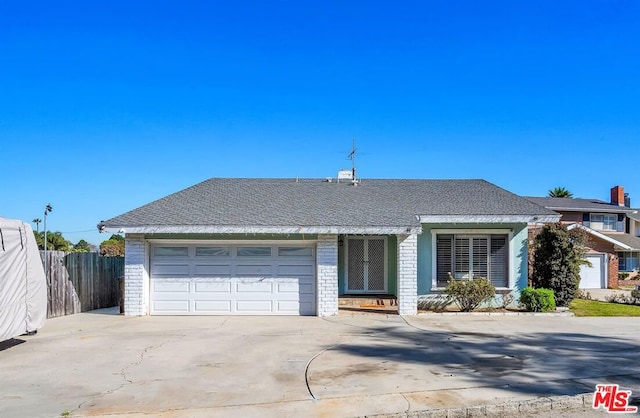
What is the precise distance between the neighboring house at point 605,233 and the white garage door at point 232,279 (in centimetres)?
2168

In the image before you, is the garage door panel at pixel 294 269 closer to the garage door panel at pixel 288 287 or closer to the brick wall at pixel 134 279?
the garage door panel at pixel 288 287

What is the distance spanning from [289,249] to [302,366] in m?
6.84

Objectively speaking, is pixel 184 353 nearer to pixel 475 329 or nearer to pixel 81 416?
pixel 81 416

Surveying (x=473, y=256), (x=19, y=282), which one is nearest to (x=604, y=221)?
(x=473, y=256)

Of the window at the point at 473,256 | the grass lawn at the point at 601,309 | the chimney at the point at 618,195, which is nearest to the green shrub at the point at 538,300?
the window at the point at 473,256

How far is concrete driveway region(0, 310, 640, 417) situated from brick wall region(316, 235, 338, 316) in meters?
1.14

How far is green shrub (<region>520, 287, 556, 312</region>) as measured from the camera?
15398 mm

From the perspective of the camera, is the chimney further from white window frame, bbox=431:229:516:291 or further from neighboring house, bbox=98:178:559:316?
white window frame, bbox=431:229:516:291

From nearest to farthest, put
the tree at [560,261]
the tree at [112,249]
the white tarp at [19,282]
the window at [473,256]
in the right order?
the white tarp at [19,282]
the window at [473,256]
the tree at [560,261]
the tree at [112,249]

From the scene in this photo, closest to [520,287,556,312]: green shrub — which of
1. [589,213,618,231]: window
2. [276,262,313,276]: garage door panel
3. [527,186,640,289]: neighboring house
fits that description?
[276,262,313,276]: garage door panel

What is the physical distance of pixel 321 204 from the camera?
16484 millimetres

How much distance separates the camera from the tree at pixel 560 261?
17172 millimetres

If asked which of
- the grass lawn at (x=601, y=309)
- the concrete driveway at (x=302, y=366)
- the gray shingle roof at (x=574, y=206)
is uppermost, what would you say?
the gray shingle roof at (x=574, y=206)

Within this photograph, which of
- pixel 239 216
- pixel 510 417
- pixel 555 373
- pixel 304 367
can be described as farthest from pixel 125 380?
pixel 239 216
